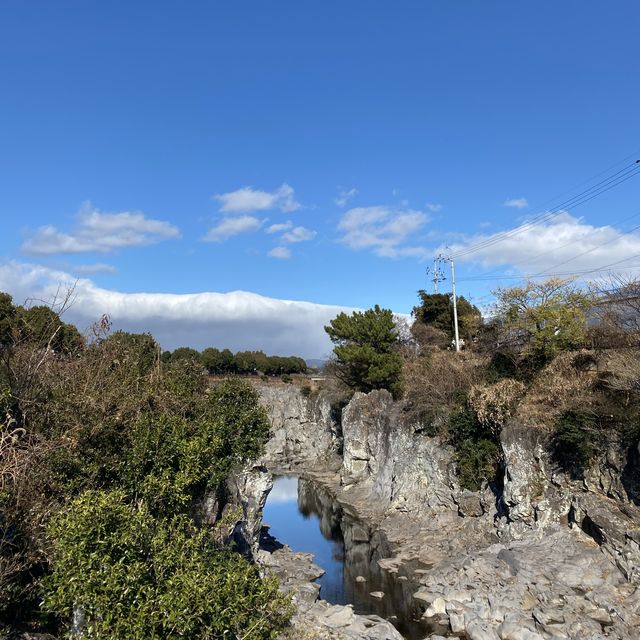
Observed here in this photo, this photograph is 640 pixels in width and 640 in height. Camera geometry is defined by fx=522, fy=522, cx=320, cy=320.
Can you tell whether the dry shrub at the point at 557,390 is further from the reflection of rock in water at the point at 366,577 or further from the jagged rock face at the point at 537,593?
the reflection of rock in water at the point at 366,577

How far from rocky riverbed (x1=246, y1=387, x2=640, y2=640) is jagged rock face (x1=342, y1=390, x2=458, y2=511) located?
9cm

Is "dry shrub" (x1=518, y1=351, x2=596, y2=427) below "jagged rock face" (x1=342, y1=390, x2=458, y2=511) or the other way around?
the other way around

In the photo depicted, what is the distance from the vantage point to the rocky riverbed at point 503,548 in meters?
19.1

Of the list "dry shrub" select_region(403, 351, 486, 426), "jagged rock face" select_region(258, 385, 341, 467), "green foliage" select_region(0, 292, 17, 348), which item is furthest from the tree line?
"dry shrub" select_region(403, 351, 486, 426)

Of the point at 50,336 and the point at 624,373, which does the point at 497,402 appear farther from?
the point at 50,336

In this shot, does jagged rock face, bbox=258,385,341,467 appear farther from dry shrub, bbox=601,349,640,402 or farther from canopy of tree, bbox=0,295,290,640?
canopy of tree, bbox=0,295,290,640

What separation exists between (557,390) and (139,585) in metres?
24.0

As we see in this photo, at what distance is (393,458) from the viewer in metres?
37.8

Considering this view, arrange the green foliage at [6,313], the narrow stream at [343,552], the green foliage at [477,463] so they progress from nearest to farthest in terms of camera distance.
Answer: the narrow stream at [343,552] → the green foliage at [477,463] → the green foliage at [6,313]

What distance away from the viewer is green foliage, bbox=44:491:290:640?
8.80m

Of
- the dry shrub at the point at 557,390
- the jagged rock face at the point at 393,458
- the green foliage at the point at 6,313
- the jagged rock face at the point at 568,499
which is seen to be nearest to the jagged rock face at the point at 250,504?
the jagged rock face at the point at 393,458

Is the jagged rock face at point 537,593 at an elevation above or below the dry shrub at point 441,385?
below

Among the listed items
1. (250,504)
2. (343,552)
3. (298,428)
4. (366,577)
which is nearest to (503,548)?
(366,577)

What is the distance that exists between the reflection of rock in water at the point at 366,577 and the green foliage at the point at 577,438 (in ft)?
30.7
